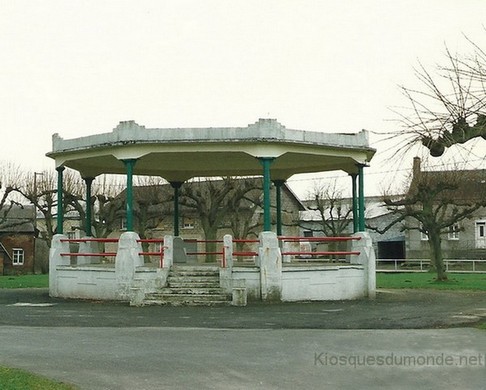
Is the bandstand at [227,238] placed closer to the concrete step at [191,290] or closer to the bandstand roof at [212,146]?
the bandstand roof at [212,146]

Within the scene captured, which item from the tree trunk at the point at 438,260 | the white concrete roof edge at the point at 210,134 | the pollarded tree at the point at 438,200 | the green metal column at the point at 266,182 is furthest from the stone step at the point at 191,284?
Result: the tree trunk at the point at 438,260

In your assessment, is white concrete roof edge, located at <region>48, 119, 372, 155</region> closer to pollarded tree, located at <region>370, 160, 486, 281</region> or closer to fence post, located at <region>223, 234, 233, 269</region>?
fence post, located at <region>223, 234, 233, 269</region>

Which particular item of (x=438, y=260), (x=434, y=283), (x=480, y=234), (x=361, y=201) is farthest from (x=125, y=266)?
(x=480, y=234)

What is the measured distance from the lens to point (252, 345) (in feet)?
40.7

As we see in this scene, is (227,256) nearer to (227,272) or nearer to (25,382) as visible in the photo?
(227,272)

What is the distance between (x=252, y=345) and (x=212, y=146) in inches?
390

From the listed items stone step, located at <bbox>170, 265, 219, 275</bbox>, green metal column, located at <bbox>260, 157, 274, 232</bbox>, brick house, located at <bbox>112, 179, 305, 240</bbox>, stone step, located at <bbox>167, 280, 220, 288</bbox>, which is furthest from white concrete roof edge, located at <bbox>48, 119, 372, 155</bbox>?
brick house, located at <bbox>112, 179, 305, 240</bbox>

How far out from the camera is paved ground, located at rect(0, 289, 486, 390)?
9.59m

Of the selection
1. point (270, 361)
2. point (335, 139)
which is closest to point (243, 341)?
point (270, 361)

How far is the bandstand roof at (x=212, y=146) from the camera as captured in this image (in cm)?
2127

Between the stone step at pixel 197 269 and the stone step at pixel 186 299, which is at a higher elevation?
the stone step at pixel 197 269

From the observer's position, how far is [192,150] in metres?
21.6

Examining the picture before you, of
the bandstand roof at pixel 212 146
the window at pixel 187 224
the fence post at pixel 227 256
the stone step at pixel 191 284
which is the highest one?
the bandstand roof at pixel 212 146

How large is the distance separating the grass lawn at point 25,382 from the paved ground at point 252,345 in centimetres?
33
